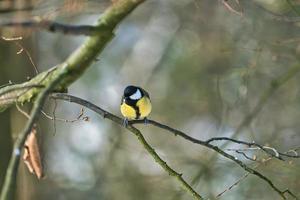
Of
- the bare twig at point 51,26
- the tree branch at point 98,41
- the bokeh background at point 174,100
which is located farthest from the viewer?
the bokeh background at point 174,100

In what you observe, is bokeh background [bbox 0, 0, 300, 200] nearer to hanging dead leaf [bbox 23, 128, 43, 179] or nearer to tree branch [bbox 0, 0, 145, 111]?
hanging dead leaf [bbox 23, 128, 43, 179]

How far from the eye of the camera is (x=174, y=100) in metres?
7.38

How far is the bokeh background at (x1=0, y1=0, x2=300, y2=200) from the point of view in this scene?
550 cm

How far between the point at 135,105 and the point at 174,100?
362cm

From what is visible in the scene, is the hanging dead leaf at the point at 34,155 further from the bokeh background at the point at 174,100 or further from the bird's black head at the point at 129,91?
the bokeh background at the point at 174,100

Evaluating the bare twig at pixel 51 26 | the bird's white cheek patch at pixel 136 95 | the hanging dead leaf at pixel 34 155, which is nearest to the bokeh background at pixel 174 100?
Answer: the bird's white cheek patch at pixel 136 95

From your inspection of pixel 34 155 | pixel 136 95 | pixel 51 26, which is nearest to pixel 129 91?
pixel 136 95

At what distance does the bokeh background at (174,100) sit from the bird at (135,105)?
1164 mm

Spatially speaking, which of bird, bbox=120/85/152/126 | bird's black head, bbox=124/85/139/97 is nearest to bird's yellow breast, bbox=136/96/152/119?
bird, bbox=120/85/152/126

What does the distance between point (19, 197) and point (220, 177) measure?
1.78 m

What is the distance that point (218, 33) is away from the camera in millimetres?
6426

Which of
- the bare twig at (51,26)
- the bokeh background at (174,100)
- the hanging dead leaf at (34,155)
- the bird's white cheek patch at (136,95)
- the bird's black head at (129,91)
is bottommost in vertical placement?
the bokeh background at (174,100)

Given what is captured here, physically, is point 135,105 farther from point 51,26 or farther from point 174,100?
point 174,100

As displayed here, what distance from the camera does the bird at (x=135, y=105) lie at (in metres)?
3.73
